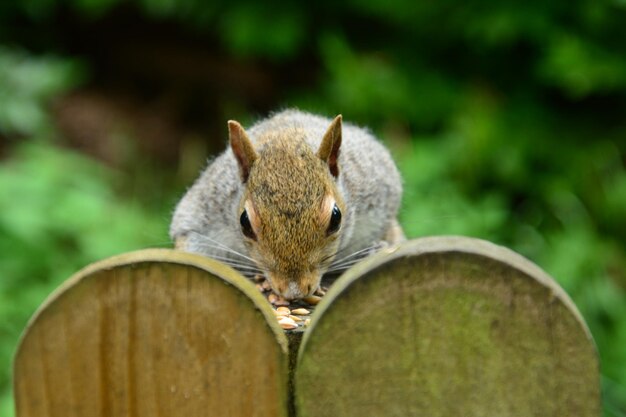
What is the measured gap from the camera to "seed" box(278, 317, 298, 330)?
1.07 metres

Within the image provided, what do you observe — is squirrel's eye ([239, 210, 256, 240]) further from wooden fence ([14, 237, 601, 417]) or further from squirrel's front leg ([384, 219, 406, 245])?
wooden fence ([14, 237, 601, 417])

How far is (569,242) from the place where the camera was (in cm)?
308

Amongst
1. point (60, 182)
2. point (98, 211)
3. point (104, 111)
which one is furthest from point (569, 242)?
point (104, 111)

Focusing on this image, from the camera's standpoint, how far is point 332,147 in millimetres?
1693

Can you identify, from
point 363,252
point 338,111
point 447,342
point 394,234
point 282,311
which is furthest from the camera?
point 338,111

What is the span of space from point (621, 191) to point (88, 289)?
109 inches

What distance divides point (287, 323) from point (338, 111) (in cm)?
276

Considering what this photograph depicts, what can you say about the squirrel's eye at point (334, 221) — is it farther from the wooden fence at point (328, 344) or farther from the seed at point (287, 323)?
the wooden fence at point (328, 344)

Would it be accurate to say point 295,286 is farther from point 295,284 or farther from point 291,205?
point 291,205

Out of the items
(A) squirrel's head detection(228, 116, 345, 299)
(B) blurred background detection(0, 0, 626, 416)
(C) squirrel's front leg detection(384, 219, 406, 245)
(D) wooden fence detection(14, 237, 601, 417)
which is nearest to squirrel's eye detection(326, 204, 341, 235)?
(A) squirrel's head detection(228, 116, 345, 299)

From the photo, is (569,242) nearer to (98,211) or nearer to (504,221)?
(504,221)

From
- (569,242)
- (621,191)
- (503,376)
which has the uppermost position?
(621,191)


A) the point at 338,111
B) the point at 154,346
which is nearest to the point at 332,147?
the point at 154,346

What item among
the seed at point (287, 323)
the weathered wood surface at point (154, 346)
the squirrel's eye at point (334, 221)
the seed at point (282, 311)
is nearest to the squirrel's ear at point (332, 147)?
the squirrel's eye at point (334, 221)
